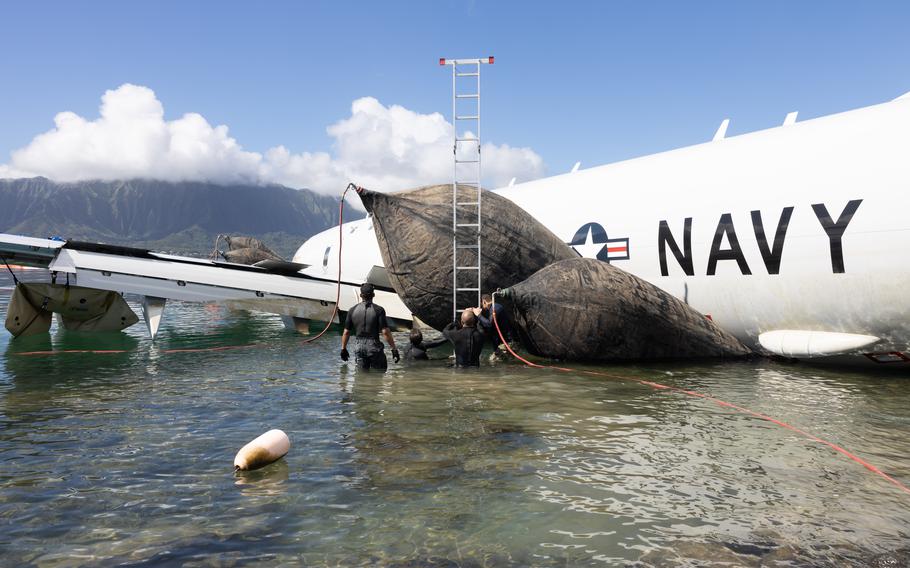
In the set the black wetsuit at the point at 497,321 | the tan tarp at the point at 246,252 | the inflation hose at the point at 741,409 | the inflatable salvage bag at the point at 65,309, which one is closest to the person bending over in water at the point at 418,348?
the black wetsuit at the point at 497,321

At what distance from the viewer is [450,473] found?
259 inches

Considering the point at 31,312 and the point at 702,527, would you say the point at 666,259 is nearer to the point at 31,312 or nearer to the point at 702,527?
the point at 702,527

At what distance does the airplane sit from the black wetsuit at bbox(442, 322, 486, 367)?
14.4 feet

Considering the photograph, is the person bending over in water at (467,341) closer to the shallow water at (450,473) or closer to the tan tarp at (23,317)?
the shallow water at (450,473)

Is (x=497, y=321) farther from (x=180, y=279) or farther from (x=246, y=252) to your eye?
(x=246, y=252)

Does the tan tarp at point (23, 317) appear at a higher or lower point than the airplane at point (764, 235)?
lower

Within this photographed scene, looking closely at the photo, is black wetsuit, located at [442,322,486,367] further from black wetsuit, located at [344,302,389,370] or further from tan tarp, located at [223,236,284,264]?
tan tarp, located at [223,236,284,264]

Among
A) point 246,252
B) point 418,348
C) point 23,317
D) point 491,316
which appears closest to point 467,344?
point 491,316

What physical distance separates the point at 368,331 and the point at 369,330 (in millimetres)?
40

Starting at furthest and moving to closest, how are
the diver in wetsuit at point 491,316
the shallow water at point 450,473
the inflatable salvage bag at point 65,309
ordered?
the inflatable salvage bag at point 65,309 → the diver in wetsuit at point 491,316 → the shallow water at point 450,473

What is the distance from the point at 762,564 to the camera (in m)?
4.57

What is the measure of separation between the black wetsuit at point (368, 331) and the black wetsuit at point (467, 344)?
A: 66.4 inches

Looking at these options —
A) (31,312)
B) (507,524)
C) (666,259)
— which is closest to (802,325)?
(666,259)

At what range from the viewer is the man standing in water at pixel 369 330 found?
12.5 metres
